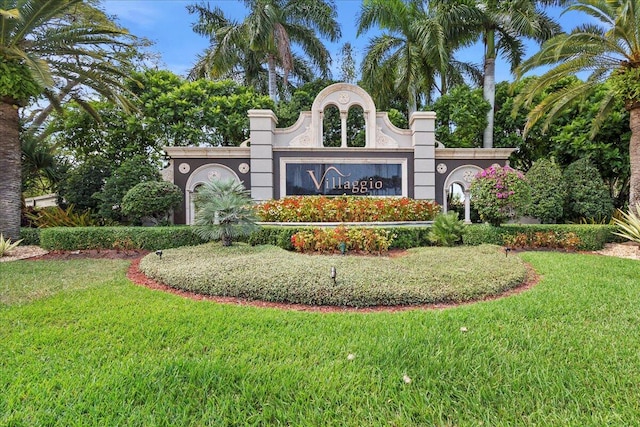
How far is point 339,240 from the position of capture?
304 inches

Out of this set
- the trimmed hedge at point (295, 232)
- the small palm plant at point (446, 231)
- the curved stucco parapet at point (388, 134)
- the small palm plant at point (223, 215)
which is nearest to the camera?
the small palm plant at point (223, 215)

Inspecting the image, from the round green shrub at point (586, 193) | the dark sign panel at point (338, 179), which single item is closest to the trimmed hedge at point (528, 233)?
the round green shrub at point (586, 193)

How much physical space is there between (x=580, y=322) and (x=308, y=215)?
6.89 m

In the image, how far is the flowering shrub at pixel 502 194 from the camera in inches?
336

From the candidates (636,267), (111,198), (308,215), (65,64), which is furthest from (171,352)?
(65,64)

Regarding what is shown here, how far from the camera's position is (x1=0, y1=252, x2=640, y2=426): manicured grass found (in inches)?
83.2

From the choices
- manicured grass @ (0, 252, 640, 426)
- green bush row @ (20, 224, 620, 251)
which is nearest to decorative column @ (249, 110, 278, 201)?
green bush row @ (20, 224, 620, 251)

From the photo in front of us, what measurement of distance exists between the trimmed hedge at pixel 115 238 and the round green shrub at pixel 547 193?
37.8 ft

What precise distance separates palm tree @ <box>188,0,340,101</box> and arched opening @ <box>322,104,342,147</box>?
100 inches

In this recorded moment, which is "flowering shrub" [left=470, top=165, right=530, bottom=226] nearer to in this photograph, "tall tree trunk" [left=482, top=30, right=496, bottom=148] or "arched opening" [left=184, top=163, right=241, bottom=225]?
"tall tree trunk" [left=482, top=30, right=496, bottom=148]

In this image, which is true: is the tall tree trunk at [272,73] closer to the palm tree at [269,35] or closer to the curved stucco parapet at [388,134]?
the palm tree at [269,35]

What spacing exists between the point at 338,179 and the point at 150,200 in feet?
21.9

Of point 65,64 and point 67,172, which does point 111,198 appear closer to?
point 67,172

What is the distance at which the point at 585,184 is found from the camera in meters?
11.3
